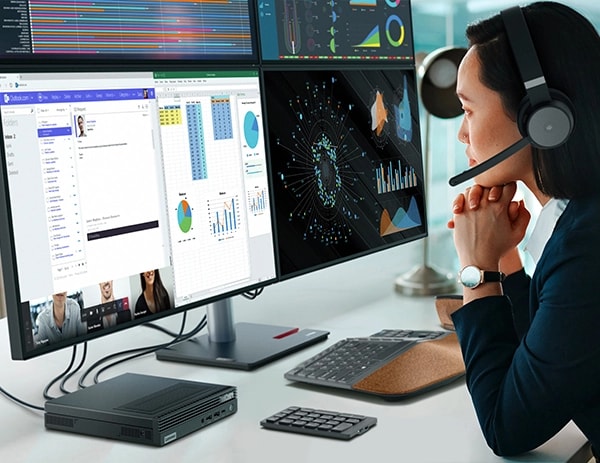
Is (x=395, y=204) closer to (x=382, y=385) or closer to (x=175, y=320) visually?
(x=175, y=320)

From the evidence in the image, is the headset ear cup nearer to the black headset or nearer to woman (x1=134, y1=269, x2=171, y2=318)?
the black headset

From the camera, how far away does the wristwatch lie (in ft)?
3.97

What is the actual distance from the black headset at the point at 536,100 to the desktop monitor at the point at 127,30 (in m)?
0.51

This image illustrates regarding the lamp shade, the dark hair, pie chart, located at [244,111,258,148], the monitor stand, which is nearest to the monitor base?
the monitor stand

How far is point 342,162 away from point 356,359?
443 millimetres

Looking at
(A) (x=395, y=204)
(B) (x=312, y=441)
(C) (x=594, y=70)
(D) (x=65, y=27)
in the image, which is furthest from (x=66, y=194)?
(A) (x=395, y=204)

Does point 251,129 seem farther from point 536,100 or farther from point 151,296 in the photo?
point 536,100

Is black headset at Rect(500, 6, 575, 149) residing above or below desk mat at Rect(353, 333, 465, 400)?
above

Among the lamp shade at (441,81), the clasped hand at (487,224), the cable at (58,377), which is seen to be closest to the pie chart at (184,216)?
the cable at (58,377)

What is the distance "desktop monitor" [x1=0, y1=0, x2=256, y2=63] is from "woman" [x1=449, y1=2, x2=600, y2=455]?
424mm

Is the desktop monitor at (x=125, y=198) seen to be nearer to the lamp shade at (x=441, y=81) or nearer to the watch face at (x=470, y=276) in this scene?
the watch face at (x=470, y=276)

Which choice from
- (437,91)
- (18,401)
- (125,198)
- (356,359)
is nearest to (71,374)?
(18,401)

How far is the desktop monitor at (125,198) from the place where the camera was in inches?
45.4

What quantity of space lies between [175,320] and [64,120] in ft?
2.26
